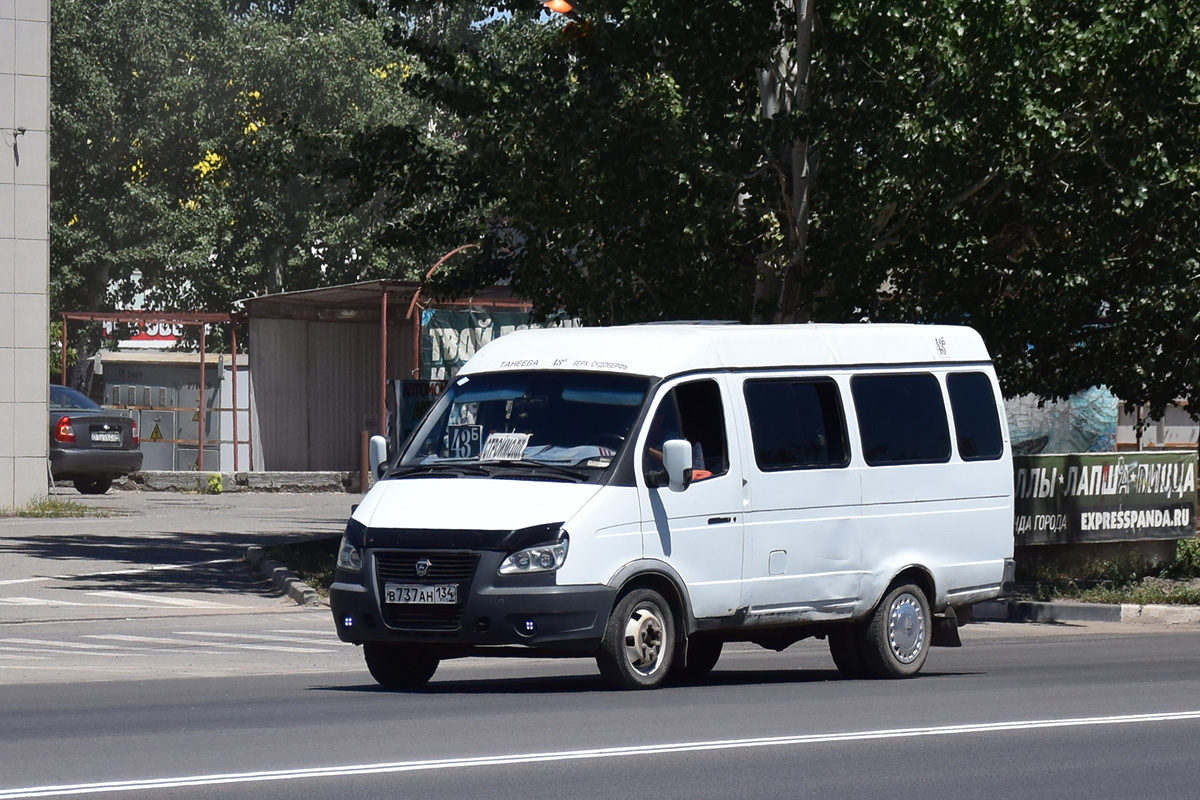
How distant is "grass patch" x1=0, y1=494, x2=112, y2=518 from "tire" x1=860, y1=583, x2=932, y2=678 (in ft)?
55.4

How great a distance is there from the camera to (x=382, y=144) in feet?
69.8

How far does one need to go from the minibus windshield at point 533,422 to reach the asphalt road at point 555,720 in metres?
1.39

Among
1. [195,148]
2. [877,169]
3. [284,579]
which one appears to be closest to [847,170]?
[877,169]

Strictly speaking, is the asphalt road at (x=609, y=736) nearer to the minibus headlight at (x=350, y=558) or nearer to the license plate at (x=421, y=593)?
the license plate at (x=421, y=593)

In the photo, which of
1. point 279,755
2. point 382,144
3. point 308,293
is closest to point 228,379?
point 308,293

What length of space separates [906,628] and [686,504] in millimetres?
2133

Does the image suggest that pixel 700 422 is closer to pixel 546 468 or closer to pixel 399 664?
pixel 546 468

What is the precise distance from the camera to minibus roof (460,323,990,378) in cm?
1146

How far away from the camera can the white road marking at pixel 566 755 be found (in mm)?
7461

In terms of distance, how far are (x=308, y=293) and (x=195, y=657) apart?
2256 centimetres

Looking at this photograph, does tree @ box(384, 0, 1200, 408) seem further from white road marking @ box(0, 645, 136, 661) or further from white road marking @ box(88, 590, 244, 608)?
white road marking @ box(0, 645, 136, 661)

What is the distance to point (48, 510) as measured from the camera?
26562mm

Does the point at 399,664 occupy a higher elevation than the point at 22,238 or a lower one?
lower

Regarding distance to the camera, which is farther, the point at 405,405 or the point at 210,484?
the point at 210,484
